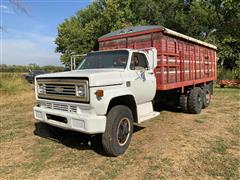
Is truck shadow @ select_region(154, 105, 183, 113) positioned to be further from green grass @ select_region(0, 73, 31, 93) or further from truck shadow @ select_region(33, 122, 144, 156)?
green grass @ select_region(0, 73, 31, 93)

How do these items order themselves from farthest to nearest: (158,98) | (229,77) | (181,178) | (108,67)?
(229,77) < (158,98) < (108,67) < (181,178)

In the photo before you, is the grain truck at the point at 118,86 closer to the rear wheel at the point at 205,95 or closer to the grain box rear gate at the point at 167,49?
the grain box rear gate at the point at 167,49

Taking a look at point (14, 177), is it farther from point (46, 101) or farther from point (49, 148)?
point (46, 101)

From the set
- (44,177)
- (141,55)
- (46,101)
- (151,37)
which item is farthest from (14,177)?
(151,37)

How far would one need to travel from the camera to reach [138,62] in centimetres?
605

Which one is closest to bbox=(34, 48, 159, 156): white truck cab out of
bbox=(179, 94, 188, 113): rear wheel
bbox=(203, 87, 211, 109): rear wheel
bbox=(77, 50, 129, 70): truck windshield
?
bbox=(77, 50, 129, 70): truck windshield

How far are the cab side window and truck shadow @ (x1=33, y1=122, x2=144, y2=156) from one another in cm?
182

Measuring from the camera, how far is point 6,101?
13.1 meters

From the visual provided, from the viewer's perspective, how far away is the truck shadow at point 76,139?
5.50m

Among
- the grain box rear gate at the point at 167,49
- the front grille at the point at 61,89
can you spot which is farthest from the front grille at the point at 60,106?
the grain box rear gate at the point at 167,49

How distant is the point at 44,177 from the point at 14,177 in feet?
1.65

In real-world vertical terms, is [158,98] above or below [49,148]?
above

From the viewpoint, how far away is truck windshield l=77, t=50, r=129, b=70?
5.76 meters

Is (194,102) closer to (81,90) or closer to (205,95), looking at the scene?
(205,95)
